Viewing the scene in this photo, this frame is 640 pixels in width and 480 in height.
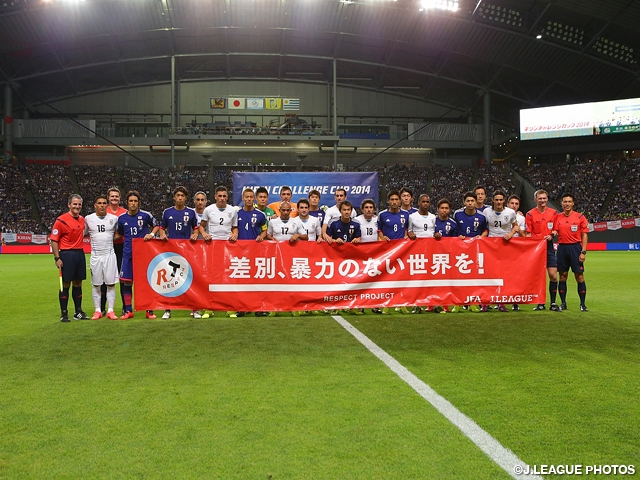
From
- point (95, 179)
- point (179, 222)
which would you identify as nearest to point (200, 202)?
point (179, 222)

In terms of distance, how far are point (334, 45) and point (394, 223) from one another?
1453 inches

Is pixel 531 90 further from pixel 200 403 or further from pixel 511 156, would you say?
pixel 200 403

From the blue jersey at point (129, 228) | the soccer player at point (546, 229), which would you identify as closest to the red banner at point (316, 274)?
the blue jersey at point (129, 228)

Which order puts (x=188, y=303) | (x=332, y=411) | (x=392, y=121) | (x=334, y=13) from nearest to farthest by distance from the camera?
(x=332, y=411), (x=188, y=303), (x=334, y=13), (x=392, y=121)

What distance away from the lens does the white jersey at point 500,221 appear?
383 inches

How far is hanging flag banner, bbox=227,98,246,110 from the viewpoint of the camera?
4647cm

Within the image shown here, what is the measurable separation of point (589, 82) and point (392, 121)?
→ 1733cm

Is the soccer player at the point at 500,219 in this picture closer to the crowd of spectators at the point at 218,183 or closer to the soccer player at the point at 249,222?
the soccer player at the point at 249,222

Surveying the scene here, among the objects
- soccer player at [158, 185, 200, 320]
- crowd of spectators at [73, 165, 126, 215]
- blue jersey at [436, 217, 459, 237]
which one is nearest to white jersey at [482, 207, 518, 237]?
blue jersey at [436, 217, 459, 237]

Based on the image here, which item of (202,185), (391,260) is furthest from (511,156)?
(391,260)

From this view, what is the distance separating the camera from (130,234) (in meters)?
8.95

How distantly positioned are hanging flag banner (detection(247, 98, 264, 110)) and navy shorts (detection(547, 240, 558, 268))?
3904 centimetres

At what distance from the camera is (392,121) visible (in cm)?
5209

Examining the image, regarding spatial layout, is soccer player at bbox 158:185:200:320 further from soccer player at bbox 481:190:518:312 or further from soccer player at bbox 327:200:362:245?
soccer player at bbox 481:190:518:312
